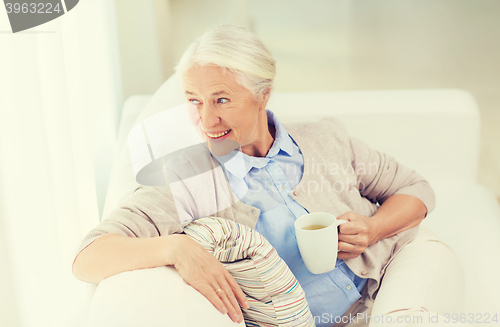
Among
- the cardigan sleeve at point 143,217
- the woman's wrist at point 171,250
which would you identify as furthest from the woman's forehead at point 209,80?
the woman's wrist at point 171,250

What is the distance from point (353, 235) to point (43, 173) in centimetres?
64

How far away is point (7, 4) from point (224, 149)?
48 centimetres

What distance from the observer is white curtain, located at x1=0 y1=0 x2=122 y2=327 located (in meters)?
0.72

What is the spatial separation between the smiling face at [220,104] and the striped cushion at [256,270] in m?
0.20

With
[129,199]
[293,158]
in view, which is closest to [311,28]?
[293,158]

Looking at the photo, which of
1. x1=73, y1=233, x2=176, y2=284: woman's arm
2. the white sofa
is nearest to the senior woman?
x1=73, y1=233, x2=176, y2=284: woman's arm

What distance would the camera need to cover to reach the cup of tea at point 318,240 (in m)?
0.92

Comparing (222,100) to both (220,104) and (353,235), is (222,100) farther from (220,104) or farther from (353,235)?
(353,235)

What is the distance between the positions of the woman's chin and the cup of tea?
0.22 metres

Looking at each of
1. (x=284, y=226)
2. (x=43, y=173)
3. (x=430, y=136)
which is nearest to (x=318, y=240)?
(x=284, y=226)

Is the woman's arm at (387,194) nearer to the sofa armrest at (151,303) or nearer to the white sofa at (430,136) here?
the white sofa at (430,136)

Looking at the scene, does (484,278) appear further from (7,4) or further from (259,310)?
(7,4)

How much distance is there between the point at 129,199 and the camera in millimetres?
922

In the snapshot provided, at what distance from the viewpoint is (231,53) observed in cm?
96
